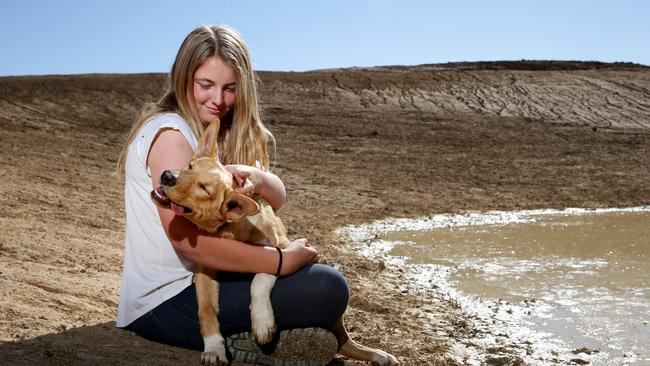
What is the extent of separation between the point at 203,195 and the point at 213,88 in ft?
2.38

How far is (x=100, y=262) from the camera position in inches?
256

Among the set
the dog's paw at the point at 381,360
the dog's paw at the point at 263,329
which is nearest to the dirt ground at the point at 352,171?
the dog's paw at the point at 263,329

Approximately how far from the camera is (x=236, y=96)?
404cm

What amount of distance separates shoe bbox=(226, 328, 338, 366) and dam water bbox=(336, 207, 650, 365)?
5.20 feet

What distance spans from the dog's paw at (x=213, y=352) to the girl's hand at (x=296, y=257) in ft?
1.48

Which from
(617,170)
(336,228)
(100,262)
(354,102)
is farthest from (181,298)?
(354,102)

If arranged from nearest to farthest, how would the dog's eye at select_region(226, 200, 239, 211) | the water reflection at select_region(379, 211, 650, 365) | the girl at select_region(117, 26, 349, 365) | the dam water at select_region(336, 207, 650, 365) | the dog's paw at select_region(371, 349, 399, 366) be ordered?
the dog's eye at select_region(226, 200, 239, 211) < the girl at select_region(117, 26, 349, 365) < the dog's paw at select_region(371, 349, 399, 366) < the dam water at select_region(336, 207, 650, 365) < the water reflection at select_region(379, 211, 650, 365)

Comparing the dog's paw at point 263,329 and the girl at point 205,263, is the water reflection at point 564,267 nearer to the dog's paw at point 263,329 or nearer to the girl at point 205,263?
the girl at point 205,263

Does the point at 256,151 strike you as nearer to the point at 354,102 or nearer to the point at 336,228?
the point at 336,228

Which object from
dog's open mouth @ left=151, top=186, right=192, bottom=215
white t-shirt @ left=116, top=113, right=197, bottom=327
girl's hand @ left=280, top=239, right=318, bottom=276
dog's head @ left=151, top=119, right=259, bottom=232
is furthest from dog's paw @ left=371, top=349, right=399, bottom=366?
dog's open mouth @ left=151, top=186, right=192, bottom=215

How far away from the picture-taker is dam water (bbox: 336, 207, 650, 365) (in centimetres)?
546

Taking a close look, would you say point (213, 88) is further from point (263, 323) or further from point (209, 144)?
point (263, 323)

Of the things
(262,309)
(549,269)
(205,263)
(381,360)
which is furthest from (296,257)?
(549,269)

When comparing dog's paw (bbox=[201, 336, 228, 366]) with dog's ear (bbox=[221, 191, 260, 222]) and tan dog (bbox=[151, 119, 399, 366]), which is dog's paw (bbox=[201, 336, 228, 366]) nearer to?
tan dog (bbox=[151, 119, 399, 366])
